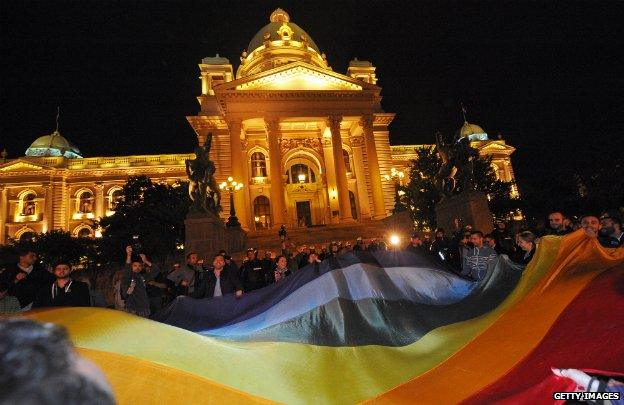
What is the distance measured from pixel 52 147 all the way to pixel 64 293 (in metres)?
64.9

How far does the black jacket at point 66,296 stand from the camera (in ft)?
18.3

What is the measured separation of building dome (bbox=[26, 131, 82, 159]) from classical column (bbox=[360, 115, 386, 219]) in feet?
155

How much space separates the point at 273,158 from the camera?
3522 centimetres

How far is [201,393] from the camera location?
264 cm

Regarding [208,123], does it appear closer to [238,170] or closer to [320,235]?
[238,170]

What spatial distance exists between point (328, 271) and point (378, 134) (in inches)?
1563

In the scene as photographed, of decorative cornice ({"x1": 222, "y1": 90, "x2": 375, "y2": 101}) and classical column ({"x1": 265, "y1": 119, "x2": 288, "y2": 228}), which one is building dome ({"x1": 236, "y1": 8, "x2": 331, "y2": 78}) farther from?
classical column ({"x1": 265, "y1": 119, "x2": 288, "y2": 228})

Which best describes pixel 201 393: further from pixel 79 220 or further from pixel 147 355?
pixel 79 220

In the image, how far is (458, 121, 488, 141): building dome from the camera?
67.2 metres

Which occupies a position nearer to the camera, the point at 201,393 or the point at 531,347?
the point at 201,393

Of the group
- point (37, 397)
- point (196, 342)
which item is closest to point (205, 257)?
point (196, 342)

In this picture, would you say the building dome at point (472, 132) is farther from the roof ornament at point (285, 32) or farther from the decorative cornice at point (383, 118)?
the roof ornament at point (285, 32)

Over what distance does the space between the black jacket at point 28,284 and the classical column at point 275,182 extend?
24811mm

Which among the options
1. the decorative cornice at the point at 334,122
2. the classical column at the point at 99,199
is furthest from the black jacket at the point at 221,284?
the classical column at the point at 99,199
